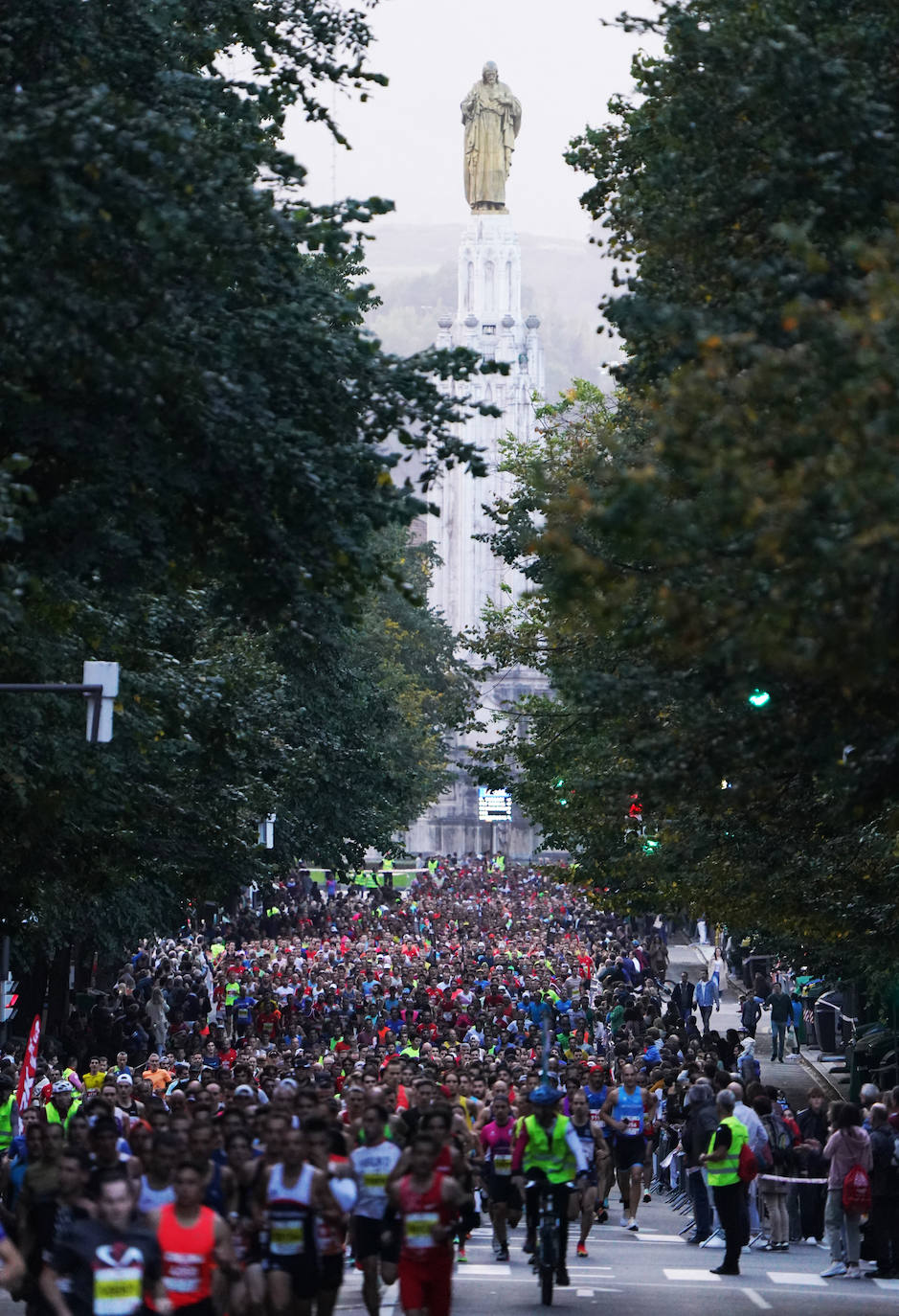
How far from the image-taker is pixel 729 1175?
1820cm

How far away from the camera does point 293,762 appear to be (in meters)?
33.2

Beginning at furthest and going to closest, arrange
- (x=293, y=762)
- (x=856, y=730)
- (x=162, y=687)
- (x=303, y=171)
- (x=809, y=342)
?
(x=293, y=762)
(x=162, y=687)
(x=303, y=171)
(x=856, y=730)
(x=809, y=342)

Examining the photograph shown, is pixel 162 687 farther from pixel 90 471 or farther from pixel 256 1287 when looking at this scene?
pixel 256 1287

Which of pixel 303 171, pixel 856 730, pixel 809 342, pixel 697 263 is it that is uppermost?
pixel 303 171

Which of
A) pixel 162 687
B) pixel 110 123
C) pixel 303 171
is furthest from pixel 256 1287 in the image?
pixel 162 687

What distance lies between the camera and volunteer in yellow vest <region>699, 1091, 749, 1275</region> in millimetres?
18000

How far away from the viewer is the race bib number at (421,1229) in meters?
12.9

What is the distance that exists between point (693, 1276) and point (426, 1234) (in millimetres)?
5922

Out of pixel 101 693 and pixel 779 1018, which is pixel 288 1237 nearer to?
pixel 101 693

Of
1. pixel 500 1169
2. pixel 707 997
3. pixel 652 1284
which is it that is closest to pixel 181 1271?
pixel 652 1284

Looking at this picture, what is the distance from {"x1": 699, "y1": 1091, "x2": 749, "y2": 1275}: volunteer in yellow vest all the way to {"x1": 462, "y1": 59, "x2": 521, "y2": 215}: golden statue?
364 ft

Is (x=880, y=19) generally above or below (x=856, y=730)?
above

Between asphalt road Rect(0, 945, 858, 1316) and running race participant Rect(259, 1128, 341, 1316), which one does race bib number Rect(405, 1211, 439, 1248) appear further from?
asphalt road Rect(0, 945, 858, 1316)

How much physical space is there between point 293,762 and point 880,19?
68.0 ft
